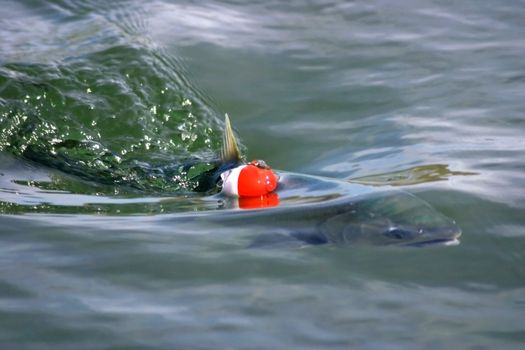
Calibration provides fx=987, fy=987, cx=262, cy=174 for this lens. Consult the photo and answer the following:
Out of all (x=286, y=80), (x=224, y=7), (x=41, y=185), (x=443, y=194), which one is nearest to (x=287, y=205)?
(x=443, y=194)

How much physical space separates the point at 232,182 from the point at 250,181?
112 millimetres

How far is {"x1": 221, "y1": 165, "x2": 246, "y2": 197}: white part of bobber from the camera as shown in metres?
5.03

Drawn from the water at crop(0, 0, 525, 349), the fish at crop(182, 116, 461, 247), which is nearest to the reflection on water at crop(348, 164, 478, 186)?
the water at crop(0, 0, 525, 349)

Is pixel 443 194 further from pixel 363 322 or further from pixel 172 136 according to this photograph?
pixel 172 136

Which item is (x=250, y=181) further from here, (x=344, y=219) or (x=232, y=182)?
(x=344, y=219)

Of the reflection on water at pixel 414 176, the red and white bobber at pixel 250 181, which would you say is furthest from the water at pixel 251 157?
the red and white bobber at pixel 250 181

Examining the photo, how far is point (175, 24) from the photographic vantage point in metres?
8.42

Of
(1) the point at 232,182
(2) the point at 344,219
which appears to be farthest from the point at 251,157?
(2) the point at 344,219

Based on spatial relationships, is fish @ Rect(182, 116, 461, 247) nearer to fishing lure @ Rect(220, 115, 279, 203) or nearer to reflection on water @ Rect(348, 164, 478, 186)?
fishing lure @ Rect(220, 115, 279, 203)

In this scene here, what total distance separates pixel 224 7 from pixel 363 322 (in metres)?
5.91

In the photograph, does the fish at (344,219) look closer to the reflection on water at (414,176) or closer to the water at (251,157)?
the water at (251,157)

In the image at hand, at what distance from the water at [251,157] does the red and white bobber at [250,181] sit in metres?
0.13

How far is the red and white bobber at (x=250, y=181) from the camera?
5.00 meters

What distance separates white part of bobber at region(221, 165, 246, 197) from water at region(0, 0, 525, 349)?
0.10m
